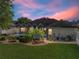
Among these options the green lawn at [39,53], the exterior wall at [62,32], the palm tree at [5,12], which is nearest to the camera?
the green lawn at [39,53]

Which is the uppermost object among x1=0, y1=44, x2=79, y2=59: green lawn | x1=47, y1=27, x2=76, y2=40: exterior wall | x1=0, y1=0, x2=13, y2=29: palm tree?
x1=0, y1=0, x2=13, y2=29: palm tree

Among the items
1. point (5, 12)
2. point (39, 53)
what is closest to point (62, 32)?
point (5, 12)

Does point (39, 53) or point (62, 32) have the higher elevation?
point (62, 32)

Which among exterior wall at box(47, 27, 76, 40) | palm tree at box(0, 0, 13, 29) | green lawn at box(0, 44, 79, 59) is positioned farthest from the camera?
exterior wall at box(47, 27, 76, 40)

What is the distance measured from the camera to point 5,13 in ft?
140

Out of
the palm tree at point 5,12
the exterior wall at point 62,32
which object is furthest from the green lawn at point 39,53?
the exterior wall at point 62,32

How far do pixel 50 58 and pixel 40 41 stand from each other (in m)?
16.0

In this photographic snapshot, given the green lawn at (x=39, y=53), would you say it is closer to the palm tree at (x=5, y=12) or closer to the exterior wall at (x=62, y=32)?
the palm tree at (x=5, y=12)

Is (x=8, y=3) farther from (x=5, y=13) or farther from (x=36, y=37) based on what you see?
(x=36, y=37)

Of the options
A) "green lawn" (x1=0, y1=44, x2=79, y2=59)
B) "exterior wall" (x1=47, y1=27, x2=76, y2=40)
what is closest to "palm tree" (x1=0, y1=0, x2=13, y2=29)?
"exterior wall" (x1=47, y1=27, x2=76, y2=40)

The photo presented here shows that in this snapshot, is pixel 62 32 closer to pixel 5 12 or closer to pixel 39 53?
pixel 5 12

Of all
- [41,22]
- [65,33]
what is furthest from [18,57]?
[41,22]

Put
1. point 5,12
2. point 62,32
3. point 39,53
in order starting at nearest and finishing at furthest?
point 39,53
point 5,12
point 62,32

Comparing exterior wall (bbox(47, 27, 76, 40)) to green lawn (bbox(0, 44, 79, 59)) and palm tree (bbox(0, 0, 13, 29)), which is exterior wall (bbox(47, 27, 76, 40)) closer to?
palm tree (bbox(0, 0, 13, 29))
